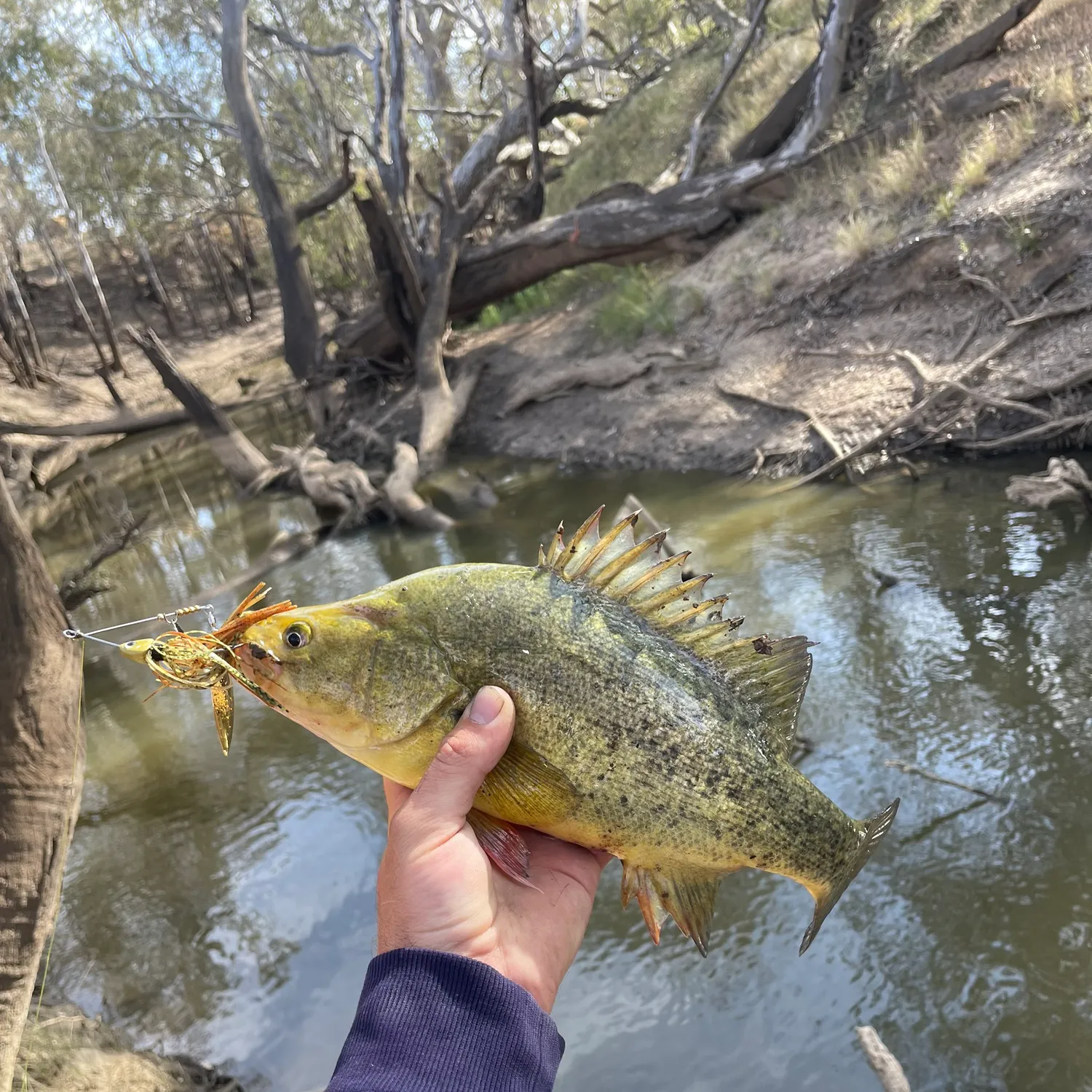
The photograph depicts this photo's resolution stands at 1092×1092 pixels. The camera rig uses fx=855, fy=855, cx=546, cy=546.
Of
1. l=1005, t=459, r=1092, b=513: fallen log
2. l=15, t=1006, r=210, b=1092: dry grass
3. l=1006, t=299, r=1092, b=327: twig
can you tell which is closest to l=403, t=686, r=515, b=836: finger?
l=15, t=1006, r=210, b=1092: dry grass

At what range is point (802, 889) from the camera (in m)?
4.64

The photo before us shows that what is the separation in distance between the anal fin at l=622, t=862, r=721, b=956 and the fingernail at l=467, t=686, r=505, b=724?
20.5 inches

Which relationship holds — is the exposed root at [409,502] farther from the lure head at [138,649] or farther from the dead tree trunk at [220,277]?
the dead tree trunk at [220,277]

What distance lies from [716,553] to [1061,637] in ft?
10.6

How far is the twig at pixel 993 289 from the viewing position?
9.48m

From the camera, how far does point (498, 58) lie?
17266 millimetres

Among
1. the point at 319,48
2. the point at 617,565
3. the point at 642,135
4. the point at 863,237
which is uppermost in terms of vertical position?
the point at 319,48

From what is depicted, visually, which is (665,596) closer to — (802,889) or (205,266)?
(802,889)

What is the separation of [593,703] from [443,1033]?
2.25 ft

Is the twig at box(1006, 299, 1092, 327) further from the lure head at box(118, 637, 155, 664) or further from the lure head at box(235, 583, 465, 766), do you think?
the lure head at box(118, 637, 155, 664)

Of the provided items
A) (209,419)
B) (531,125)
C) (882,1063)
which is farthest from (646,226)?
(882,1063)

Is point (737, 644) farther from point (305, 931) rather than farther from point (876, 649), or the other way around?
point (876, 649)

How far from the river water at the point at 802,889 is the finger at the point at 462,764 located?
2780 millimetres

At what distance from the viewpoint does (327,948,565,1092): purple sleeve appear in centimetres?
152
